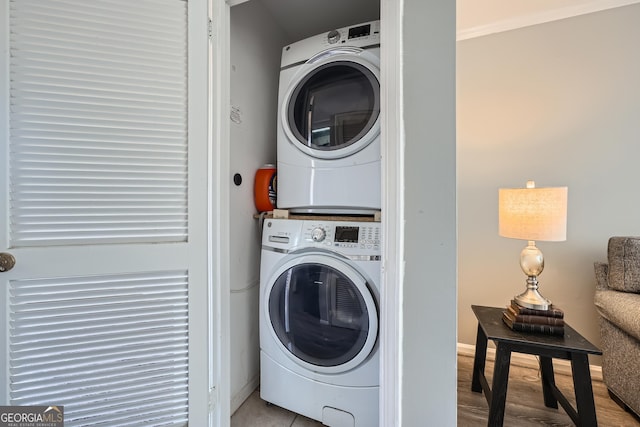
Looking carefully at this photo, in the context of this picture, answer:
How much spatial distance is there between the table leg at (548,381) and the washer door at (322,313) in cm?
106

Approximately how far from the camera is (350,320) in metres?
1.13

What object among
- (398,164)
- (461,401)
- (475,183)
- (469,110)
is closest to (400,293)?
(398,164)

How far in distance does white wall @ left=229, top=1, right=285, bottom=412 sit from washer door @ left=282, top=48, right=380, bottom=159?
0.27m

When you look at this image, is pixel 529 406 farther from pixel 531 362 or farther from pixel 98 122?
pixel 98 122

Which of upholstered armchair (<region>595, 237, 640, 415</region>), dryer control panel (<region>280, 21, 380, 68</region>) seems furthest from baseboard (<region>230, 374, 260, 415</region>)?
upholstered armchair (<region>595, 237, 640, 415</region>)

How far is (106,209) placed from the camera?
2.95ft

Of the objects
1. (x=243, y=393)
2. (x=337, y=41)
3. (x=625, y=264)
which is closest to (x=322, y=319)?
(x=243, y=393)

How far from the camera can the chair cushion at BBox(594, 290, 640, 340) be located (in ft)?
3.81

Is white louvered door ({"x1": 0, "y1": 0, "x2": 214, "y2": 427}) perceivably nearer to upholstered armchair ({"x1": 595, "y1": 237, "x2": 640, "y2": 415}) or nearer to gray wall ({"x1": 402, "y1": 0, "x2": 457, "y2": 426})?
gray wall ({"x1": 402, "y1": 0, "x2": 457, "y2": 426})

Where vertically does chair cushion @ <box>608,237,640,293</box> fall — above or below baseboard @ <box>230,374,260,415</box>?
above

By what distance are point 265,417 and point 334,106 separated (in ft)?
5.30

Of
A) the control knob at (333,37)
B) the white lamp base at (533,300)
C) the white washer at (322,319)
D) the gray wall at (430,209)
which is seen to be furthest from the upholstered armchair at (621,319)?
the control knob at (333,37)

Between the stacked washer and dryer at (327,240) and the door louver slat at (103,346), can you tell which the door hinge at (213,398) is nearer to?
the door louver slat at (103,346)

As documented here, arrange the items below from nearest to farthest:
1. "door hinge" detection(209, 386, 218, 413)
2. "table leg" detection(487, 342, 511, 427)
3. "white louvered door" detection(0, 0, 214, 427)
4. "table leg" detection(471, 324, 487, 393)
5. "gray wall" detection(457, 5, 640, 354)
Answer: "white louvered door" detection(0, 0, 214, 427)
"door hinge" detection(209, 386, 218, 413)
"table leg" detection(487, 342, 511, 427)
"table leg" detection(471, 324, 487, 393)
"gray wall" detection(457, 5, 640, 354)
